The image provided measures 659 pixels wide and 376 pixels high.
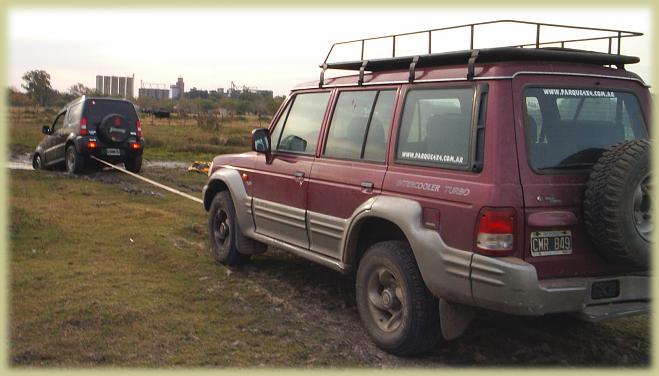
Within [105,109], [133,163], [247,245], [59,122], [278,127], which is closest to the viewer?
[278,127]

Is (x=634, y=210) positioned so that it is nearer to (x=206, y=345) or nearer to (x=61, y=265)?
(x=206, y=345)

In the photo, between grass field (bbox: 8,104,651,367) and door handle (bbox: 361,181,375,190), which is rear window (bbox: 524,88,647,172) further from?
grass field (bbox: 8,104,651,367)

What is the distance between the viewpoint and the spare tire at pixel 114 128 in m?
14.8

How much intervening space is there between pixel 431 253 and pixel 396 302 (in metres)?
0.65

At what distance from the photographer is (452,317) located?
4340 mm

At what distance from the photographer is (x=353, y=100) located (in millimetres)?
5480

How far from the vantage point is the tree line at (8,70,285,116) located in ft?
178

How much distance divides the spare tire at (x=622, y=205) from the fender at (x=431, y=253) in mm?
815

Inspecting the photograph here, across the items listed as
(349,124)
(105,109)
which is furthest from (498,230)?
(105,109)

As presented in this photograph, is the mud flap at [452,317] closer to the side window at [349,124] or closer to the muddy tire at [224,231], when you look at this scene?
the side window at [349,124]

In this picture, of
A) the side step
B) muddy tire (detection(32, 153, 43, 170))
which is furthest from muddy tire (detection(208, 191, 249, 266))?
muddy tire (detection(32, 153, 43, 170))

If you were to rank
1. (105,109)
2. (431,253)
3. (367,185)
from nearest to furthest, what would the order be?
(431,253), (367,185), (105,109)

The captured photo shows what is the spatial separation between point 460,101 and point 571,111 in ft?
2.43

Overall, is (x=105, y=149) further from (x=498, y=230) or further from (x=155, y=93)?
(x=155, y=93)
